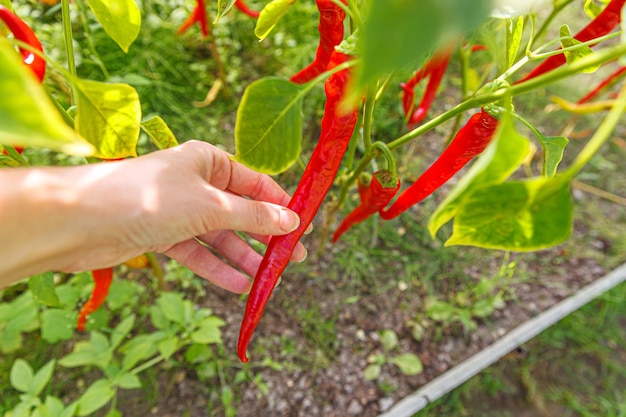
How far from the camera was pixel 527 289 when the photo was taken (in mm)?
1405

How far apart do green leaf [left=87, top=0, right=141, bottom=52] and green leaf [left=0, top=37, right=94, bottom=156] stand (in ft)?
1.18

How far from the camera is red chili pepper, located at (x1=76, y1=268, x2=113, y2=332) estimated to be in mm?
891

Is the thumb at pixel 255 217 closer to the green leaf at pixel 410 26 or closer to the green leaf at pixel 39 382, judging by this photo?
the green leaf at pixel 410 26

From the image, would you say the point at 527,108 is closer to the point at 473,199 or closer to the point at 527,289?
the point at 527,289

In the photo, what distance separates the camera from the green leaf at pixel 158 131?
64 centimetres

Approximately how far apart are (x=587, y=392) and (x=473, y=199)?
129 cm

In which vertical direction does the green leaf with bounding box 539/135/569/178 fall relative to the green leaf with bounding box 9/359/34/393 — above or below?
above

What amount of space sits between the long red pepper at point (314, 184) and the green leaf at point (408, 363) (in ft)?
1.91

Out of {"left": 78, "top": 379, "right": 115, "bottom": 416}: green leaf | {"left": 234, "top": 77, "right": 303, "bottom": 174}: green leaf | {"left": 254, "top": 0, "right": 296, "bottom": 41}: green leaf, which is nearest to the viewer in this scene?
{"left": 234, "top": 77, "right": 303, "bottom": 174}: green leaf

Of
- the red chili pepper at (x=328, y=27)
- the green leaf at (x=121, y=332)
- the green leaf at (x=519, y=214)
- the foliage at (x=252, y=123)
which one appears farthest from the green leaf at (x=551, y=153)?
the green leaf at (x=121, y=332)

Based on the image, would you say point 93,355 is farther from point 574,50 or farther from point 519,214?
point 574,50

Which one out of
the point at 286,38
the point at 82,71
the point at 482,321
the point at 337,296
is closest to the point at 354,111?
the point at 337,296

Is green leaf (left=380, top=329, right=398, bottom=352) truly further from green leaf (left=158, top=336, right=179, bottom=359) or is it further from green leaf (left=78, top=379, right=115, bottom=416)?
green leaf (left=78, top=379, right=115, bottom=416)

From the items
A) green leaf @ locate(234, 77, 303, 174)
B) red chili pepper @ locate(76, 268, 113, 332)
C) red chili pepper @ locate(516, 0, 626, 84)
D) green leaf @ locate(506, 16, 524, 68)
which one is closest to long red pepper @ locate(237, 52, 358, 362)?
green leaf @ locate(234, 77, 303, 174)
